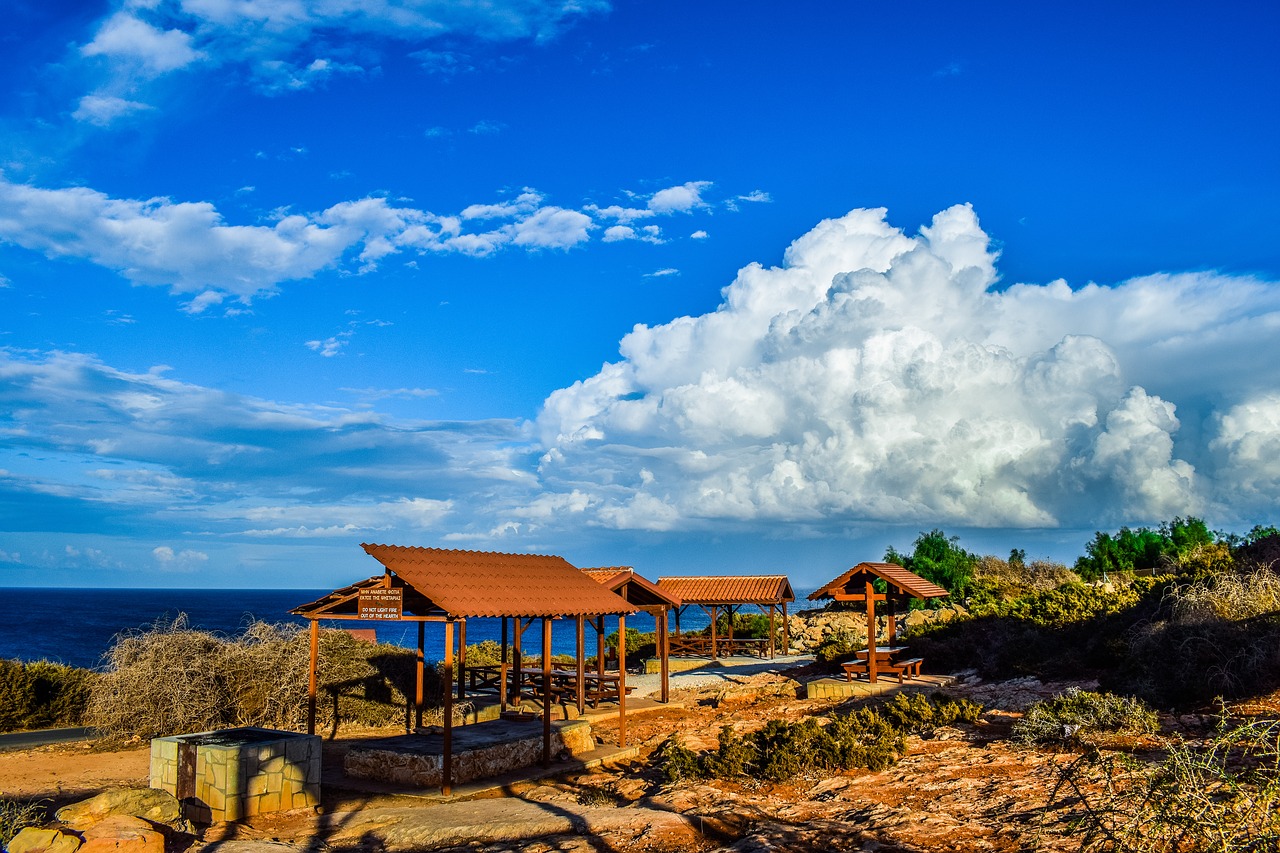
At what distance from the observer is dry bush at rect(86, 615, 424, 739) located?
17562 mm

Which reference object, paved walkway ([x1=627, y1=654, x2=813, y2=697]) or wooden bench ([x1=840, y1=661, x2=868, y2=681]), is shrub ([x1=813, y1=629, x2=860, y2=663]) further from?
wooden bench ([x1=840, y1=661, x2=868, y2=681])

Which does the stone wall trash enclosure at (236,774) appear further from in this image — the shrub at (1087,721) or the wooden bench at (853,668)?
the wooden bench at (853,668)

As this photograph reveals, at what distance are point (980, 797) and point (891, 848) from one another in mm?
2102

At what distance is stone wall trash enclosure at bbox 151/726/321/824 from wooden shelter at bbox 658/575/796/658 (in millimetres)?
20439

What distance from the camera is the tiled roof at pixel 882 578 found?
859 inches

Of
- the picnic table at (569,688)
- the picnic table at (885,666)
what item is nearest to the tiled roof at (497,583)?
the picnic table at (569,688)

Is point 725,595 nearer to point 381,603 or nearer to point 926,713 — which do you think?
point 926,713

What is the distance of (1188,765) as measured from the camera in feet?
17.7

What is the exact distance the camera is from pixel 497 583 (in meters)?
14.6

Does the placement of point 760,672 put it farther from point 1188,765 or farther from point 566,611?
point 1188,765

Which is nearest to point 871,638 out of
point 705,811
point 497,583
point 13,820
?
point 497,583

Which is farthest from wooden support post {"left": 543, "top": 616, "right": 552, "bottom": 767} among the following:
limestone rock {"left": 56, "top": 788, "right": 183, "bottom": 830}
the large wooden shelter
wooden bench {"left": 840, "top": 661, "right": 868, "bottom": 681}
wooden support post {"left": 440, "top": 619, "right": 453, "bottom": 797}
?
wooden bench {"left": 840, "top": 661, "right": 868, "bottom": 681}

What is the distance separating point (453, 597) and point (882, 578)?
482 inches

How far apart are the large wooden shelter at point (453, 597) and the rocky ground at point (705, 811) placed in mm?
1533
